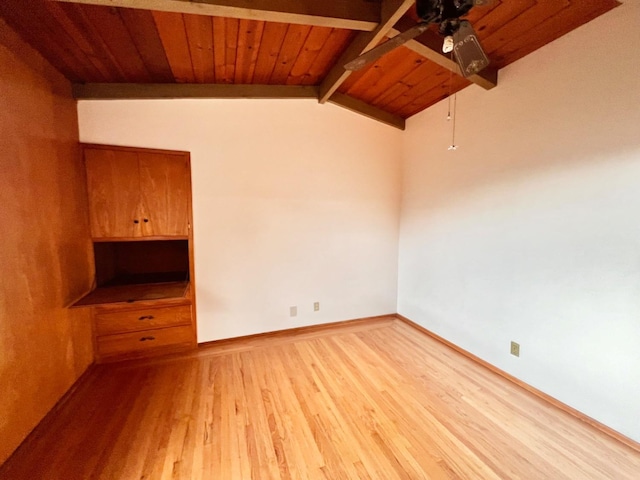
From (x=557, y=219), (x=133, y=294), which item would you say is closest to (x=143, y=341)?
(x=133, y=294)

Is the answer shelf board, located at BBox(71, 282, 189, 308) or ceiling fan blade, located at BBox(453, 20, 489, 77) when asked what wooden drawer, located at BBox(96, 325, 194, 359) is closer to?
shelf board, located at BBox(71, 282, 189, 308)

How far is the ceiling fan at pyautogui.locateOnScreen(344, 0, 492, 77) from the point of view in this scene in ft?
3.90

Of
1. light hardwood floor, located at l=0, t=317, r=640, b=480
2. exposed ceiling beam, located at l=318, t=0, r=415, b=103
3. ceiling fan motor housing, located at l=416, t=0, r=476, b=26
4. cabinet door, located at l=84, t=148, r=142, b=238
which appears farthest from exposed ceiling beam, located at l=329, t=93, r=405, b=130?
light hardwood floor, located at l=0, t=317, r=640, b=480

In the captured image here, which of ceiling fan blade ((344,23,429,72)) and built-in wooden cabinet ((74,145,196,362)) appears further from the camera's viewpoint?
built-in wooden cabinet ((74,145,196,362))

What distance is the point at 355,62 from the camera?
1448mm

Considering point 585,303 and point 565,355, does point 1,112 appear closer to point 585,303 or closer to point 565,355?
point 585,303

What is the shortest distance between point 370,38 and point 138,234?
248 cm

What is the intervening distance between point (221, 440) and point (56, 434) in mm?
1066

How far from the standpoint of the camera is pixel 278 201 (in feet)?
9.80

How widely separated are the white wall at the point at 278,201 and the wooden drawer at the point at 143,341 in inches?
7.1

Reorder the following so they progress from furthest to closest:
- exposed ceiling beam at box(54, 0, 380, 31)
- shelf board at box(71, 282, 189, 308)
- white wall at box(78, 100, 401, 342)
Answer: white wall at box(78, 100, 401, 342) < shelf board at box(71, 282, 189, 308) < exposed ceiling beam at box(54, 0, 380, 31)

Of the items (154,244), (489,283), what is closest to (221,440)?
(154,244)

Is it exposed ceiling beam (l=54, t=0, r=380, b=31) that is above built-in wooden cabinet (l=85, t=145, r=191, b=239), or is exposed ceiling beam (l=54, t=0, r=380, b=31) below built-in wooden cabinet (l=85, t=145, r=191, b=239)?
above

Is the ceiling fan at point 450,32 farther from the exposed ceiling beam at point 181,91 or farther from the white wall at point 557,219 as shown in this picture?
the exposed ceiling beam at point 181,91
